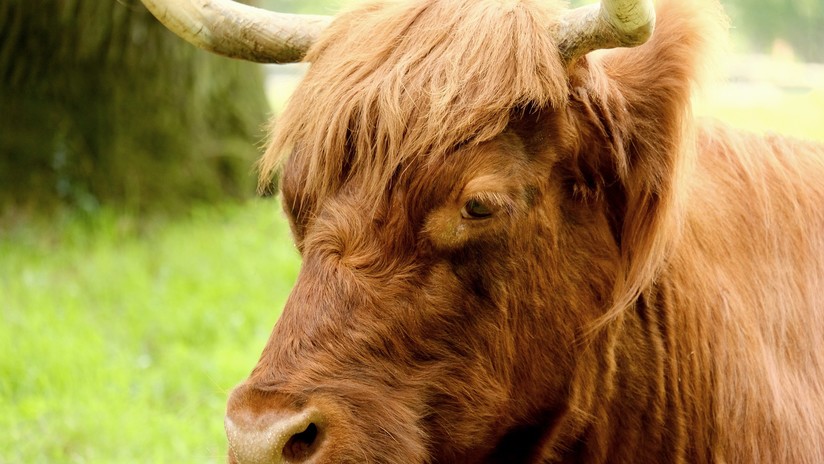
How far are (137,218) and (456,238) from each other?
6.47m

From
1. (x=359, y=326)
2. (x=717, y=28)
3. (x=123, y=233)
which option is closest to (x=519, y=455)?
(x=359, y=326)

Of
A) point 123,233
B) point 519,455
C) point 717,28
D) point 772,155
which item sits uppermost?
point 717,28

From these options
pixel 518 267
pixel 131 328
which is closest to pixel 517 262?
pixel 518 267

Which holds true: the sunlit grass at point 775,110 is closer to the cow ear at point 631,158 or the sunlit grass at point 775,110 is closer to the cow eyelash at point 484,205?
the cow ear at point 631,158

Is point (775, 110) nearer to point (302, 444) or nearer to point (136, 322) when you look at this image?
point (136, 322)

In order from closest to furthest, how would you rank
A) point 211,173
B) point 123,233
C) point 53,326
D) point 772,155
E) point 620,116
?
point 620,116
point 772,155
point 53,326
point 123,233
point 211,173

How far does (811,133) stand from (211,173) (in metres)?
5.81

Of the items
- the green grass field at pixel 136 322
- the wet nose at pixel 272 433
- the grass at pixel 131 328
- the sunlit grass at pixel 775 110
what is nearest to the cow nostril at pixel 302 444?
the wet nose at pixel 272 433

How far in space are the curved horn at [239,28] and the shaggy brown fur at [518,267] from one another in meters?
0.23

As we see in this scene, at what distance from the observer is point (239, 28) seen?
3.30 m

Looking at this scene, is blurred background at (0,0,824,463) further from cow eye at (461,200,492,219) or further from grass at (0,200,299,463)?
cow eye at (461,200,492,219)

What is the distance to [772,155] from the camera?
11.6 feet

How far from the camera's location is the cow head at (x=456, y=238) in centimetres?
265

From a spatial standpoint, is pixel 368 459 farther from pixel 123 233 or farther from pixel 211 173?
pixel 211 173
